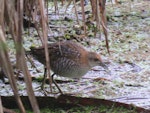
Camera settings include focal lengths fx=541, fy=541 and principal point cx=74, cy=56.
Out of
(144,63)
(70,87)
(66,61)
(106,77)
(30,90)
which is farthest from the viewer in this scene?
(144,63)

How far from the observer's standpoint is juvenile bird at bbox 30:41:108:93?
4242 millimetres

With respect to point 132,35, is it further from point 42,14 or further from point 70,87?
point 42,14

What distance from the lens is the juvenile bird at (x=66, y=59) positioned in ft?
13.9

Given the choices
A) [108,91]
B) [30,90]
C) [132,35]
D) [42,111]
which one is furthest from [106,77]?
[30,90]

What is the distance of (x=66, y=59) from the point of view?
4297 millimetres

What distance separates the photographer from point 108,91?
4535 millimetres

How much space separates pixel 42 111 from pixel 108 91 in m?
0.84

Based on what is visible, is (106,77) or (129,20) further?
(129,20)

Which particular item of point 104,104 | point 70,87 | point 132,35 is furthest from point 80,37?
point 104,104

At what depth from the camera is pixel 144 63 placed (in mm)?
5445

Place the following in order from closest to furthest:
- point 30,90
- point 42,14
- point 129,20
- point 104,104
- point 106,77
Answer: point 30,90 < point 42,14 < point 104,104 < point 106,77 < point 129,20

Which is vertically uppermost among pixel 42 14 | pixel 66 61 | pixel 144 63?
pixel 42 14

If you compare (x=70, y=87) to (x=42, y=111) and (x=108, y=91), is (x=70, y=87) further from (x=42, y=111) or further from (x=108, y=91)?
(x=42, y=111)

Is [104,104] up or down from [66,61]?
down
